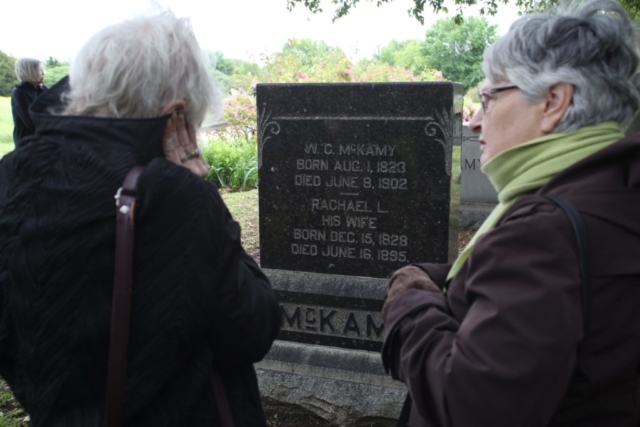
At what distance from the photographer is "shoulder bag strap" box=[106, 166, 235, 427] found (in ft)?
4.41

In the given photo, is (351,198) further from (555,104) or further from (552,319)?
(552,319)

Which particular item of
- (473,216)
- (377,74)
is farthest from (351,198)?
(377,74)

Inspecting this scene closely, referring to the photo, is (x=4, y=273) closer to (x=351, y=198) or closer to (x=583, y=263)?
(x=583, y=263)

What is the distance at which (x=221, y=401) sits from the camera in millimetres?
1571

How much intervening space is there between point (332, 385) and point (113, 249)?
268cm

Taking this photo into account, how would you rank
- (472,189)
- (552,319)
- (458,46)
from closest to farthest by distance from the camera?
(552,319)
(472,189)
(458,46)

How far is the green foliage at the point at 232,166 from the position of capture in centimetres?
1118

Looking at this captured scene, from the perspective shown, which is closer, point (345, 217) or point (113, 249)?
point (113, 249)

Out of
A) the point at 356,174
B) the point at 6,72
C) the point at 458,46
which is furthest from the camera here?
the point at 458,46

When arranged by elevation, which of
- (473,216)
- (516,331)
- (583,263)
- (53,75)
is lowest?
(473,216)

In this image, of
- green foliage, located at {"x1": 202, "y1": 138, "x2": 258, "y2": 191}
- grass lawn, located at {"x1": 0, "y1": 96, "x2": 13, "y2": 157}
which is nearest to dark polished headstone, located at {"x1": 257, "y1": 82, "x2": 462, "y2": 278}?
green foliage, located at {"x1": 202, "y1": 138, "x2": 258, "y2": 191}

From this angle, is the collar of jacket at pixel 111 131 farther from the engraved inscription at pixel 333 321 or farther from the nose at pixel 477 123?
the engraved inscription at pixel 333 321

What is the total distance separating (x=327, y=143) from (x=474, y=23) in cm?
4029

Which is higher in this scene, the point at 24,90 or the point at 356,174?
the point at 356,174
